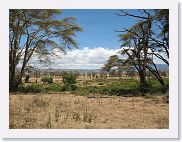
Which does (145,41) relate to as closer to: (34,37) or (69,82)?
(34,37)

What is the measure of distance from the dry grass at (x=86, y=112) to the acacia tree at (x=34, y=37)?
2.75ft

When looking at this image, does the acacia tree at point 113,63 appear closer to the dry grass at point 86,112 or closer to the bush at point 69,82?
the dry grass at point 86,112

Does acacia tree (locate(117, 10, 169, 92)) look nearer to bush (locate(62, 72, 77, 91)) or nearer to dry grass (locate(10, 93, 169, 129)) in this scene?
dry grass (locate(10, 93, 169, 129))

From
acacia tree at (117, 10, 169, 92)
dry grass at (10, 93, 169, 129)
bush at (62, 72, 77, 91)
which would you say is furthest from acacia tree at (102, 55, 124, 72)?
bush at (62, 72, 77, 91)

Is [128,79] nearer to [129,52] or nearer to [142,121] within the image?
[129,52]

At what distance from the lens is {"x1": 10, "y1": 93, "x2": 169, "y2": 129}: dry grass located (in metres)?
7.74

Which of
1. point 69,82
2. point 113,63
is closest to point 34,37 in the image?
point 113,63

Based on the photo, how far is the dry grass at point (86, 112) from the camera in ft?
25.4

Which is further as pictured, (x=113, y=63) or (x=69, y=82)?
(x=69, y=82)

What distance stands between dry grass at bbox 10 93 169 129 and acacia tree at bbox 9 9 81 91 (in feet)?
2.75

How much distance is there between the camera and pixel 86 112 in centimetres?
835

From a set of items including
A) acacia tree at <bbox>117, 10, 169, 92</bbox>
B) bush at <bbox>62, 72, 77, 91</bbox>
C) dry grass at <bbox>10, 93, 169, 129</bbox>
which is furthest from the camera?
bush at <bbox>62, 72, 77, 91</bbox>

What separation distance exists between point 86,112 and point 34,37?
2.29 m

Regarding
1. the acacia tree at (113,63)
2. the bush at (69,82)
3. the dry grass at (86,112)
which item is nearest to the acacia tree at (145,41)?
the acacia tree at (113,63)
